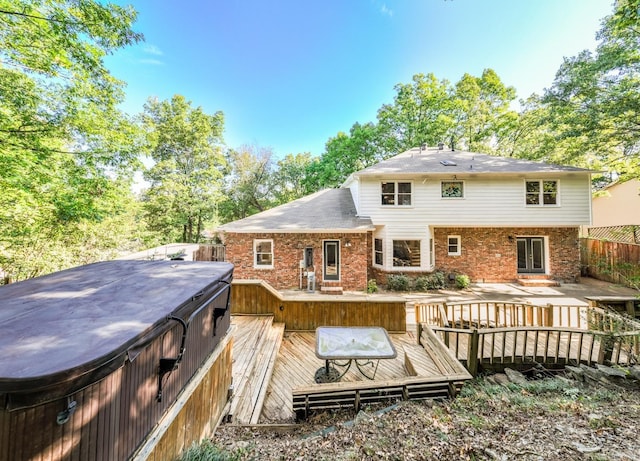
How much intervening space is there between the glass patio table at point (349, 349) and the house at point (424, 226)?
17.5 feet

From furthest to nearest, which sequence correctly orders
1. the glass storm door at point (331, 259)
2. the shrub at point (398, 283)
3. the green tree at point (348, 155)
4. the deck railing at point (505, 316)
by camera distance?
the green tree at point (348, 155) < the glass storm door at point (331, 259) < the shrub at point (398, 283) < the deck railing at point (505, 316)

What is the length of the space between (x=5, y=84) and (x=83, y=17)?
255cm

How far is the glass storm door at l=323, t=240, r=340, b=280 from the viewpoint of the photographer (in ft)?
34.1

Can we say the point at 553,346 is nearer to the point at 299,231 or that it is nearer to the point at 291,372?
the point at 291,372

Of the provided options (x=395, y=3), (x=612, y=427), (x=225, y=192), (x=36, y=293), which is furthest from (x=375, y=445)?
(x=225, y=192)

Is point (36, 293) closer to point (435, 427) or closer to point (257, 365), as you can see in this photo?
point (257, 365)

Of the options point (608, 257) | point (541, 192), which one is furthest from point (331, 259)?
point (608, 257)

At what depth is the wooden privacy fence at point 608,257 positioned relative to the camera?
9.44 meters

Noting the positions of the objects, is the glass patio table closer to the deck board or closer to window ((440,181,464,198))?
the deck board

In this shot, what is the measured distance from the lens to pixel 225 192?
22531 millimetres

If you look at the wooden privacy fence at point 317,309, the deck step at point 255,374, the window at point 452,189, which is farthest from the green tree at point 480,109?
the deck step at point 255,374

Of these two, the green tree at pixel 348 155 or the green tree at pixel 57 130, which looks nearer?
the green tree at pixel 57 130

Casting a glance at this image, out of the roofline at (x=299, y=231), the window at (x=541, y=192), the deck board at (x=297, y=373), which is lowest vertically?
the deck board at (x=297, y=373)

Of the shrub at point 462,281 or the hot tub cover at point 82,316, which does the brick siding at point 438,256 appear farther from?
the hot tub cover at point 82,316
